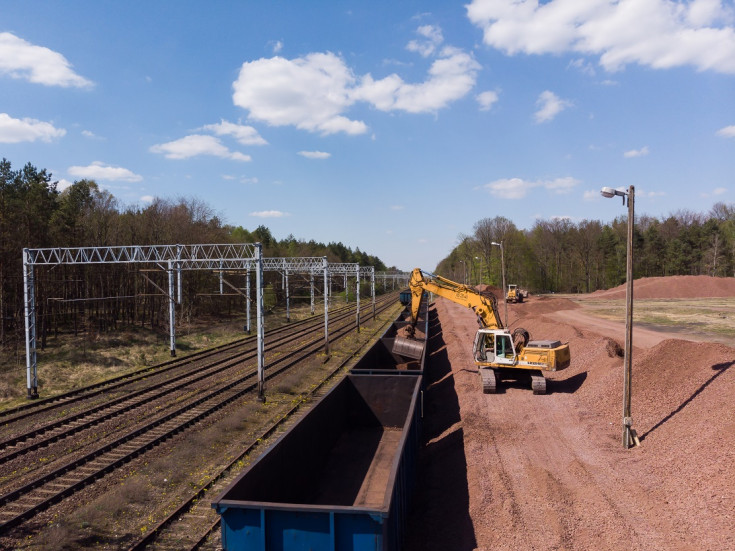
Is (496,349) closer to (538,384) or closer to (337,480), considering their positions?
(538,384)

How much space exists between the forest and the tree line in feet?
142

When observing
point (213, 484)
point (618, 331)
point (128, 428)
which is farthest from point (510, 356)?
point (618, 331)

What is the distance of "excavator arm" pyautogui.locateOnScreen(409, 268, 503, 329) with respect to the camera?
1886 cm

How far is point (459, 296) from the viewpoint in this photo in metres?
20.0

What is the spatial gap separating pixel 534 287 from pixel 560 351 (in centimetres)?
7392

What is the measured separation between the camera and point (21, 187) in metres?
33.5

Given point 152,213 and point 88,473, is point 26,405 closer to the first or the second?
point 88,473

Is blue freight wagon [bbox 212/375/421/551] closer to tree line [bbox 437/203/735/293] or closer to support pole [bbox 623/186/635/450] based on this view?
support pole [bbox 623/186/635/450]

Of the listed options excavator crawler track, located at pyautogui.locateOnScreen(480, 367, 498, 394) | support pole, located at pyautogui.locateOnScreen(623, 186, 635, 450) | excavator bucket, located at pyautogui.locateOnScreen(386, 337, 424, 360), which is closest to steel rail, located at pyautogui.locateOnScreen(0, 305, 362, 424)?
excavator bucket, located at pyautogui.locateOnScreen(386, 337, 424, 360)

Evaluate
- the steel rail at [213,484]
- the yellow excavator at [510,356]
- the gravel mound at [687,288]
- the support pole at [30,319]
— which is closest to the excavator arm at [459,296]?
the yellow excavator at [510,356]

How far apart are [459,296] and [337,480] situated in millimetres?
10978

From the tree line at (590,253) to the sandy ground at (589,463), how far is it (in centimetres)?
5715

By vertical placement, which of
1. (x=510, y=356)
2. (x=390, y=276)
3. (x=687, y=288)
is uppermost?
(x=390, y=276)

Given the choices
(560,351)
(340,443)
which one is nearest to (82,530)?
(340,443)
